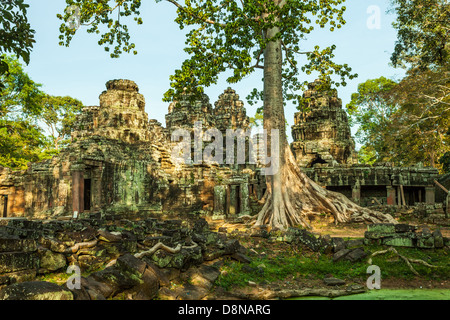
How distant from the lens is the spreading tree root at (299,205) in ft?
36.4

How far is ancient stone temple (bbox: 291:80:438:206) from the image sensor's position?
1719 cm

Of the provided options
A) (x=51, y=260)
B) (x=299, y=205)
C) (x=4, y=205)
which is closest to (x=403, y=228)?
(x=299, y=205)

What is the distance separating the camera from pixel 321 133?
24109 millimetres

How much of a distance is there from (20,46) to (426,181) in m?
18.4

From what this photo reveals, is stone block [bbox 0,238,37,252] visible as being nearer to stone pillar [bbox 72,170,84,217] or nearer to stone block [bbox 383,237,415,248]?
stone block [bbox 383,237,415,248]

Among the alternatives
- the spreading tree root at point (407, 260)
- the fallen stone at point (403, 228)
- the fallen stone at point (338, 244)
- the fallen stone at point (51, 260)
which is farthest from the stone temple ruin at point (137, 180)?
the fallen stone at point (51, 260)

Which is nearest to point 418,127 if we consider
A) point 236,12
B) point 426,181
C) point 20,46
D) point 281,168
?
point 426,181

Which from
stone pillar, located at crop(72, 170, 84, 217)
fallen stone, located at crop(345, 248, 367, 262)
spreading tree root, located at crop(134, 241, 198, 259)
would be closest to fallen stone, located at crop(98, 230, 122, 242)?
spreading tree root, located at crop(134, 241, 198, 259)

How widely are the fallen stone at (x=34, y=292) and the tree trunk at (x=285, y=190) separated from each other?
27.0 ft

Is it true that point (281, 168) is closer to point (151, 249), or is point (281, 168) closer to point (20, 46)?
point (151, 249)

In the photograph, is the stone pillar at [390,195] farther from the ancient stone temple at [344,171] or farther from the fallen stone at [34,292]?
the fallen stone at [34,292]

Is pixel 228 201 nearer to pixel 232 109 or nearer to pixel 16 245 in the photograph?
pixel 16 245

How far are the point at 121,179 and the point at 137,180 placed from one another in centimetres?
86
